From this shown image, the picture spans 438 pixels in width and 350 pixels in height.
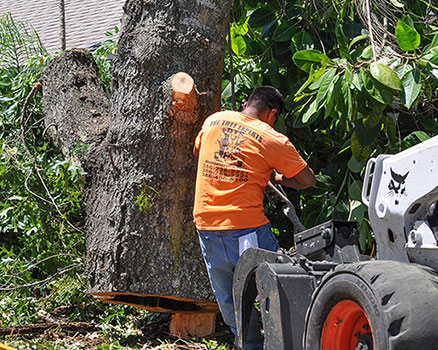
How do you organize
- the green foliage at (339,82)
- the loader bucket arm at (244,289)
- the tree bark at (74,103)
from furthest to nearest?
1. the tree bark at (74,103)
2. the green foliage at (339,82)
3. the loader bucket arm at (244,289)

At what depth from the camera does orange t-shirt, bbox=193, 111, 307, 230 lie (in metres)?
4.34

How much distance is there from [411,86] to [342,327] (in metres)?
1.90

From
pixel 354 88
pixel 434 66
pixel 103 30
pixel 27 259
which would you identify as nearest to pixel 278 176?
pixel 354 88

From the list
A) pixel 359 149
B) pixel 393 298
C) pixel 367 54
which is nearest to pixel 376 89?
pixel 367 54

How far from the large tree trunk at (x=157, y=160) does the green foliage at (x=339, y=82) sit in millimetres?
701

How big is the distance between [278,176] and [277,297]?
137cm

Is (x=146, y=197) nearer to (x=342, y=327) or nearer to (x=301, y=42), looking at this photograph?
(x=301, y=42)

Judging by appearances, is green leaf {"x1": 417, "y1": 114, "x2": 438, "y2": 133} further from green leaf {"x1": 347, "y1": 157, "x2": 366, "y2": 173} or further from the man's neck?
the man's neck

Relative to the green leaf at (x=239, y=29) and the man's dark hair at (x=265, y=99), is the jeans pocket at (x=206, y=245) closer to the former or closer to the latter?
the man's dark hair at (x=265, y=99)

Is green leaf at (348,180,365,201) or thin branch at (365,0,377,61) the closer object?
thin branch at (365,0,377,61)

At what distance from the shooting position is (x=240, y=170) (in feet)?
14.3

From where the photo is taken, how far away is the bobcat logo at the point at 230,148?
438 centimetres

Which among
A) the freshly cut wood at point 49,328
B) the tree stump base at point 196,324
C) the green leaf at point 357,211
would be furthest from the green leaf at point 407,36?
the freshly cut wood at point 49,328

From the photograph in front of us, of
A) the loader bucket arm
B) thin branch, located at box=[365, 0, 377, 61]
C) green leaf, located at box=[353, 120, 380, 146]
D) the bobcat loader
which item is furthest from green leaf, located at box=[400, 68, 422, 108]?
the loader bucket arm
